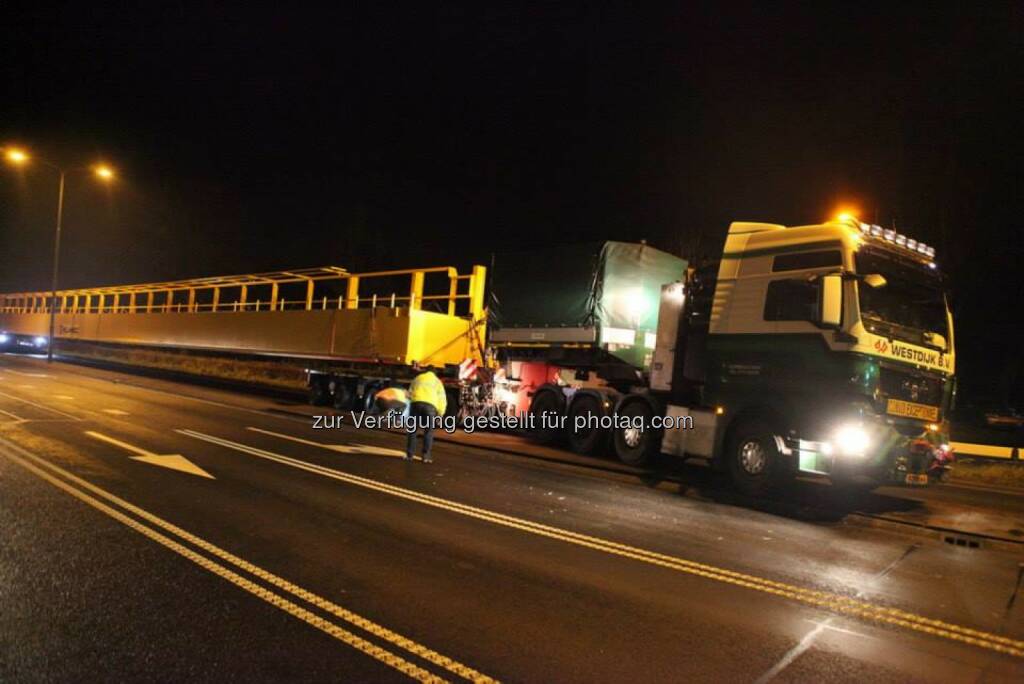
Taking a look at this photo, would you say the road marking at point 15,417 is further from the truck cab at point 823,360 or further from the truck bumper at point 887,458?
the truck bumper at point 887,458

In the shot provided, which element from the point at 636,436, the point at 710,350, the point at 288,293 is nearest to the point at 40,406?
the point at 636,436

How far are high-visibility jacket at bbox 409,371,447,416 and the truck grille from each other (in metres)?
5.89

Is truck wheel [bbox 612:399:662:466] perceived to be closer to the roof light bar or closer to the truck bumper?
the truck bumper

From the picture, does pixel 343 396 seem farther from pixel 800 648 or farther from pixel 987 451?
pixel 800 648

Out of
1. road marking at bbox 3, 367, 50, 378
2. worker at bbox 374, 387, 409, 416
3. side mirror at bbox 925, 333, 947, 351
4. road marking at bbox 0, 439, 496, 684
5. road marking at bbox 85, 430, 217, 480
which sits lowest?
road marking at bbox 3, 367, 50, 378

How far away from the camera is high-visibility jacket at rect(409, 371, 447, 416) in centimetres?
988

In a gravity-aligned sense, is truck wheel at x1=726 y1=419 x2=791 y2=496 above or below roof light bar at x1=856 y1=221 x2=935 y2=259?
below

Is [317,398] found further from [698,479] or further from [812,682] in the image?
[812,682]

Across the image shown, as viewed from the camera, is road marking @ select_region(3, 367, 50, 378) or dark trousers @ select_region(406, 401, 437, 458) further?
road marking @ select_region(3, 367, 50, 378)

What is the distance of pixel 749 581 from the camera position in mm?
5113

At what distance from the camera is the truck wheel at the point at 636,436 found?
1050cm

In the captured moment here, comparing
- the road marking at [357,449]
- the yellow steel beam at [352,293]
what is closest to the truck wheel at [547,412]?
the road marking at [357,449]

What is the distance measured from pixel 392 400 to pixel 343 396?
8.64 ft

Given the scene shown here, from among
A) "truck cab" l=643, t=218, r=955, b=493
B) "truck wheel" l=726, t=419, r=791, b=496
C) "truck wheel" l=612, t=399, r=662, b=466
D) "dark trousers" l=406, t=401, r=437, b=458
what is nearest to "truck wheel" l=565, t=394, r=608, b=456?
"truck wheel" l=612, t=399, r=662, b=466
